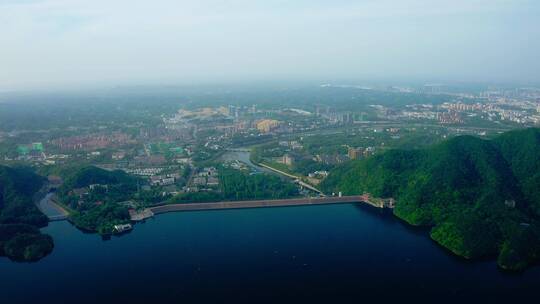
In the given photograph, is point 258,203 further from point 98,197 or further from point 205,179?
point 98,197

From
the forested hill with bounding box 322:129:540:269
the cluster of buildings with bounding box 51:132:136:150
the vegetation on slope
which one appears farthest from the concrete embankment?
the cluster of buildings with bounding box 51:132:136:150

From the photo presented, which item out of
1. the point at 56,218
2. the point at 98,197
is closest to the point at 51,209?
the point at 56,218

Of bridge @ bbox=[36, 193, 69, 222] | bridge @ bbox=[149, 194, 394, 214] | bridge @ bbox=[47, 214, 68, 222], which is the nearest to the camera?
bridge @ bbox=[47, 214, 68, 222]

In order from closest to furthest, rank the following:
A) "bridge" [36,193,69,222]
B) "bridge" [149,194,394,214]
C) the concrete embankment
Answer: "bridge" [36,193,69,222] → "bridge" [149,194,394,214] → the concrete embankment

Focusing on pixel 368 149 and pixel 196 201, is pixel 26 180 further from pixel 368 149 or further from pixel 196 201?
pixel 368 149

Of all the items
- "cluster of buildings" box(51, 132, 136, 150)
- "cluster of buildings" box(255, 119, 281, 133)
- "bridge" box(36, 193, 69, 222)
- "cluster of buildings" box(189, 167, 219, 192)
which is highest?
"cluster of buildings" box(255, 119, 281, 133)

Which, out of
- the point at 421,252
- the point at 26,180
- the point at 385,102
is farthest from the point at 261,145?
the point at 385,102

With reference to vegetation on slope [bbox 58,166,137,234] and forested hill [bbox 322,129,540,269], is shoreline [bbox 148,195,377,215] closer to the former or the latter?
forested hill [bbox 322,129,540,269]
